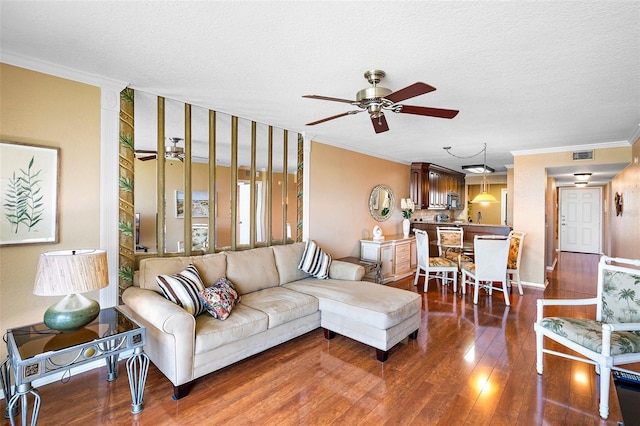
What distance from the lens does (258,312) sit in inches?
106

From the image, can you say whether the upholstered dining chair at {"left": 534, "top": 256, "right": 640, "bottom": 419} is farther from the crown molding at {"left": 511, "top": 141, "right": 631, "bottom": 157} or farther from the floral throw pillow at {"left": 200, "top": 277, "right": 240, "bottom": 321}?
the crown molding at {"left": 511, "top": 141, "right": 631, "bottom": 157}

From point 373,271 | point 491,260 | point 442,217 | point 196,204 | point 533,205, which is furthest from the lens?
point 442,217

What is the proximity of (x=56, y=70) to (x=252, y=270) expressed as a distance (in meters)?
2.40

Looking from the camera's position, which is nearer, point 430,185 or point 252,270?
point 252,270

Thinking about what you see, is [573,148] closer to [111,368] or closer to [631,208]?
[631,208]

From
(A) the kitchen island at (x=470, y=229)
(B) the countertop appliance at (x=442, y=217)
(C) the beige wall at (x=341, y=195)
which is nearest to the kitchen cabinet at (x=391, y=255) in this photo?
(C) the beige wall at (x=341, y=195)

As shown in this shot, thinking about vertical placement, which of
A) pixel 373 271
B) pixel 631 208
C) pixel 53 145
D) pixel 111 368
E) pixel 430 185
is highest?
pixel 430 185

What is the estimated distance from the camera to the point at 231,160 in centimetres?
356

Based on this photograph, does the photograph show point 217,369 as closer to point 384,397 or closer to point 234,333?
point 234,333

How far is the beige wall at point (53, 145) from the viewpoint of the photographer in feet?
7.18

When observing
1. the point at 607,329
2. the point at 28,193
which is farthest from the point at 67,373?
the point at 607,329

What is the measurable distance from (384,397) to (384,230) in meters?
4.25

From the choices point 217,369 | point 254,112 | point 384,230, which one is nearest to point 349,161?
point 384,230

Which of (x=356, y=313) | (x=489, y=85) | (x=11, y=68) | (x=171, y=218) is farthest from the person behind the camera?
(x=171, y=218)
